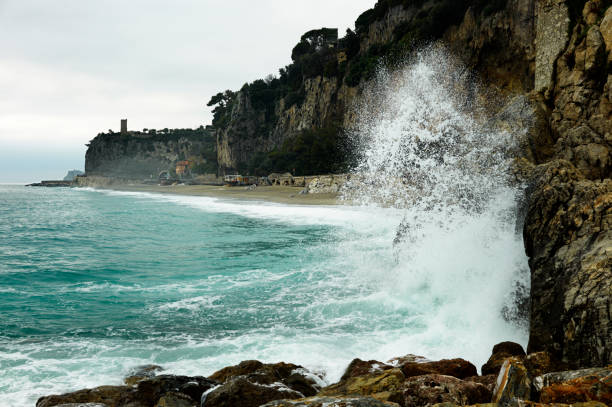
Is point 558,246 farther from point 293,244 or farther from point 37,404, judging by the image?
point 293,244

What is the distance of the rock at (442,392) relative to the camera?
3.45m

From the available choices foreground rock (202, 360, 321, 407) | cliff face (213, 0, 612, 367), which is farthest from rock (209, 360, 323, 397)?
cliff face (213, 0, 612, 367)

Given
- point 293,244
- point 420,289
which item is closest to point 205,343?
point 420,289

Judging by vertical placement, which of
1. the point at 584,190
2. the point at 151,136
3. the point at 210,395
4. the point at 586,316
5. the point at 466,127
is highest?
the point at 151,136

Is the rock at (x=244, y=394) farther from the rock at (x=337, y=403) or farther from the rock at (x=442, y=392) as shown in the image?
the rock at (x=442, y=392)

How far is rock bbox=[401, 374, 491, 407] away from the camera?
3.45 m

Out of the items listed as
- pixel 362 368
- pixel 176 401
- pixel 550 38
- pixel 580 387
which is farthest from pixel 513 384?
pixel 550 38

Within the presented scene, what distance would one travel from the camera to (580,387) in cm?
288

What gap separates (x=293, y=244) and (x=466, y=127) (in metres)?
7.83

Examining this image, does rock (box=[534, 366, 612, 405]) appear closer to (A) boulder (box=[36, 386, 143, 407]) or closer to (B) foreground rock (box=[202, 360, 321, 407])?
(B) foreground rock (box=[202, 360, 321, 407])

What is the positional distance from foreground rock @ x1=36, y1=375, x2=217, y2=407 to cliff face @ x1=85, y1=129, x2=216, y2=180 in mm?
116857

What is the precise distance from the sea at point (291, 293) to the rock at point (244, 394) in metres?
1.53

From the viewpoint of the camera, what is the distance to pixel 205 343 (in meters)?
6.31

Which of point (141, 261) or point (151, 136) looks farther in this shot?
point (151, 136)
